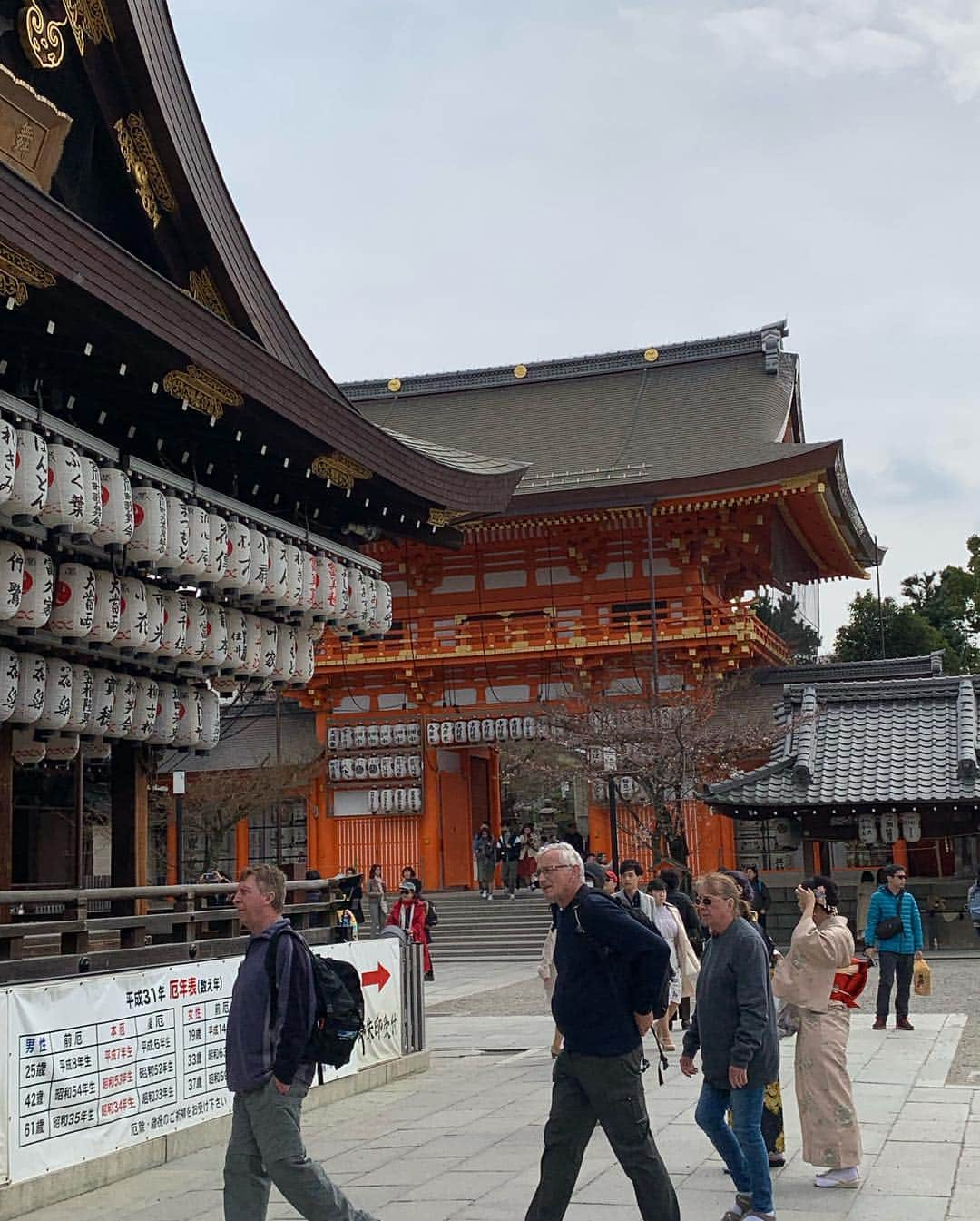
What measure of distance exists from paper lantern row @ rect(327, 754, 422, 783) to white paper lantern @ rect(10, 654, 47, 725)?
20.5 meters

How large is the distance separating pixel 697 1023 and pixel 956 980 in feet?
44.6

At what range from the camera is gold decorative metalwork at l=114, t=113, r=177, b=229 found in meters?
11.6

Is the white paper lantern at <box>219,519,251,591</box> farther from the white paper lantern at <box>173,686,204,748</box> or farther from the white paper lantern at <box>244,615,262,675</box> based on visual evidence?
the white paper lantern at <box>173,686,204,748</box>

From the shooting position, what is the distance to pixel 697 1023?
6.91 metres

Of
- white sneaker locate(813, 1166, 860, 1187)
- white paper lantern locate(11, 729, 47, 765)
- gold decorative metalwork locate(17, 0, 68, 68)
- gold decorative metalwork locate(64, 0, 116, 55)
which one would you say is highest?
gold decorative metalwork locate(64, 0, 116, 55)

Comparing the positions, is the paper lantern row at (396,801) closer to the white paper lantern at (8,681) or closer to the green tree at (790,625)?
the green tree at (790,625)

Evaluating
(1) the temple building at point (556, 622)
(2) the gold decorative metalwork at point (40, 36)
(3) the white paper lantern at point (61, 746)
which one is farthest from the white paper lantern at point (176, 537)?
(1) the temple building at point (556, 622)

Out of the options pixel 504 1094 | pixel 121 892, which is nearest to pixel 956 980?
pixel 504 1094

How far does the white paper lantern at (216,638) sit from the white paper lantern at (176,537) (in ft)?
4.61

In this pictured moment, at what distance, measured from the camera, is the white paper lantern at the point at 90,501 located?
32.9 ft

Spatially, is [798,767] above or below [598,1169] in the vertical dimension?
above

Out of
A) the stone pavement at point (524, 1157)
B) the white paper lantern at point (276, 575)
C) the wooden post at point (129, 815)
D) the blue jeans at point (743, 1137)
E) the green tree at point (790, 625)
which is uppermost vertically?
the green tree at point (790, 625)

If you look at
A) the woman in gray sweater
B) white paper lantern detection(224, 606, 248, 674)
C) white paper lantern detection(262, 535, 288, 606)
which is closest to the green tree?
white paper lantern detection(224, 606, 248, 674)

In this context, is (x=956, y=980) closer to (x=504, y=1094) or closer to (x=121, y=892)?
(x=504, y=1094)
